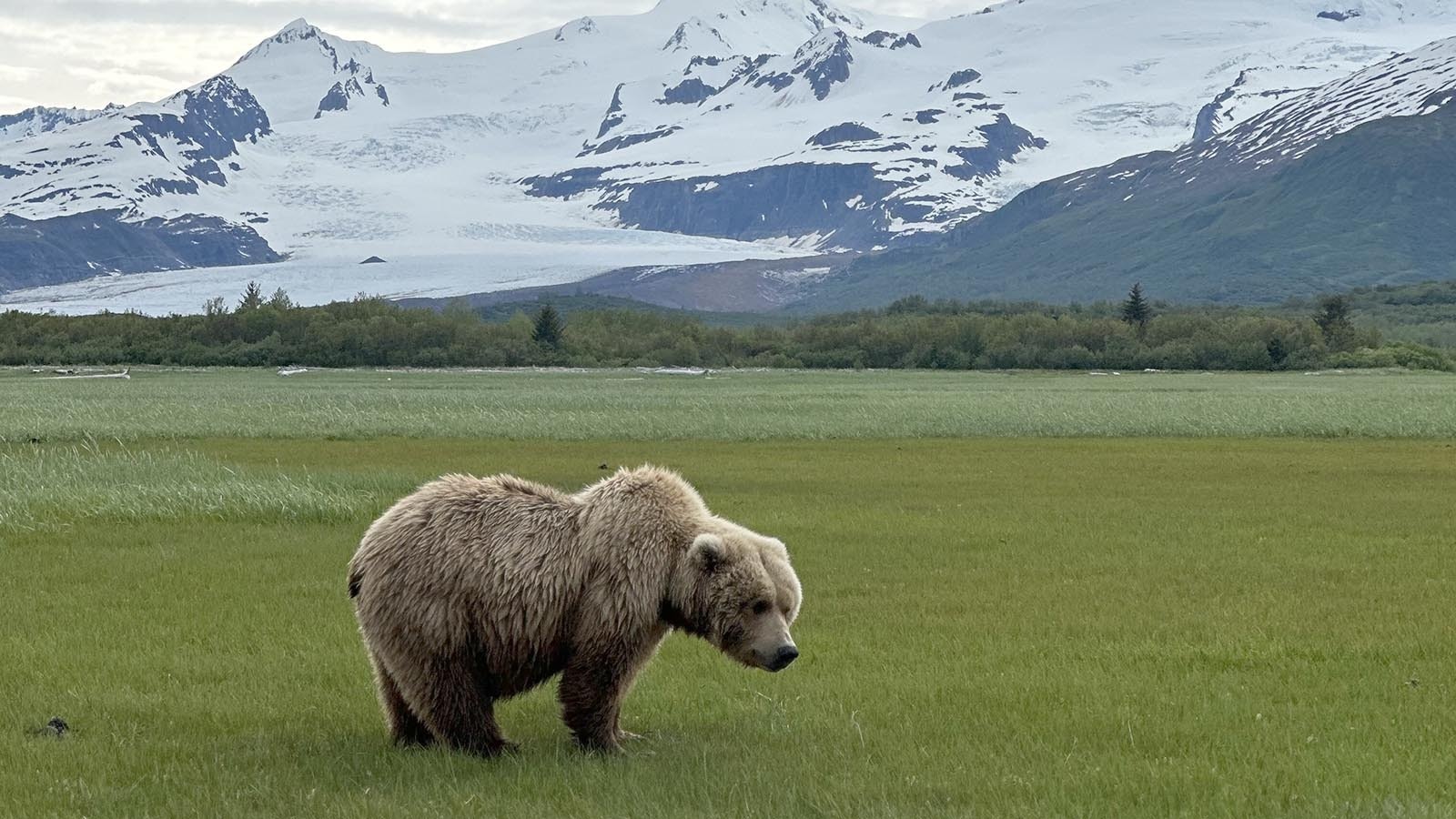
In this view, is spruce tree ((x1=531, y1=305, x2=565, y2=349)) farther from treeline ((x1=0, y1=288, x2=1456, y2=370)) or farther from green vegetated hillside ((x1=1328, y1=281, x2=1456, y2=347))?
green vegetated hillside ((x1=1328, y1=281, x2=1456, y2=347))

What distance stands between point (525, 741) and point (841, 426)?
3400 centimetres

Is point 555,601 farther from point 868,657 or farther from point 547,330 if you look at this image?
point 547,330

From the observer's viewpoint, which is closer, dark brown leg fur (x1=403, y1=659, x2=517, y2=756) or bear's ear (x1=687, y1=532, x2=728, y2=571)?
bear's ear (x1=687, y1=532, x2=728, y2=571)

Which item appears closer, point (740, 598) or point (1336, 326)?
point (740, 598)

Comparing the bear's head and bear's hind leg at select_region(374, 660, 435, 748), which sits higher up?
the bear's head

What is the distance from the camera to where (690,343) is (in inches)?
4754

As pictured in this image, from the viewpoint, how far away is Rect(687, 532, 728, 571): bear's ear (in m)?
7.68

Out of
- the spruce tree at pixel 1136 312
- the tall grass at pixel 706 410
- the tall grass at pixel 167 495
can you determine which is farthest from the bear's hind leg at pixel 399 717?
the spruce tree at pixel 1136 312

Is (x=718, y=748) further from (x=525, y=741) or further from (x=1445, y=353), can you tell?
(x=1445, y=353)

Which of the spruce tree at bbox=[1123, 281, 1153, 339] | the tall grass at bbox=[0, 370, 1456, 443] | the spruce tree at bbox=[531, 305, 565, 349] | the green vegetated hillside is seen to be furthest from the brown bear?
the green vegetated hillside

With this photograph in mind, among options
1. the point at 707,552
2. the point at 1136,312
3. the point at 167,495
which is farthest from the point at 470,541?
the point at 1136,312

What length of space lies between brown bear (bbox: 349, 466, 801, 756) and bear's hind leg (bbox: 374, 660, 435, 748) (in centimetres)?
9

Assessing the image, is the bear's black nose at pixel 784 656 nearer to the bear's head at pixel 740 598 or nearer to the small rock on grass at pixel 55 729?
the bear's head at pixel 740 598

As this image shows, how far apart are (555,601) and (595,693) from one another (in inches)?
20.3
